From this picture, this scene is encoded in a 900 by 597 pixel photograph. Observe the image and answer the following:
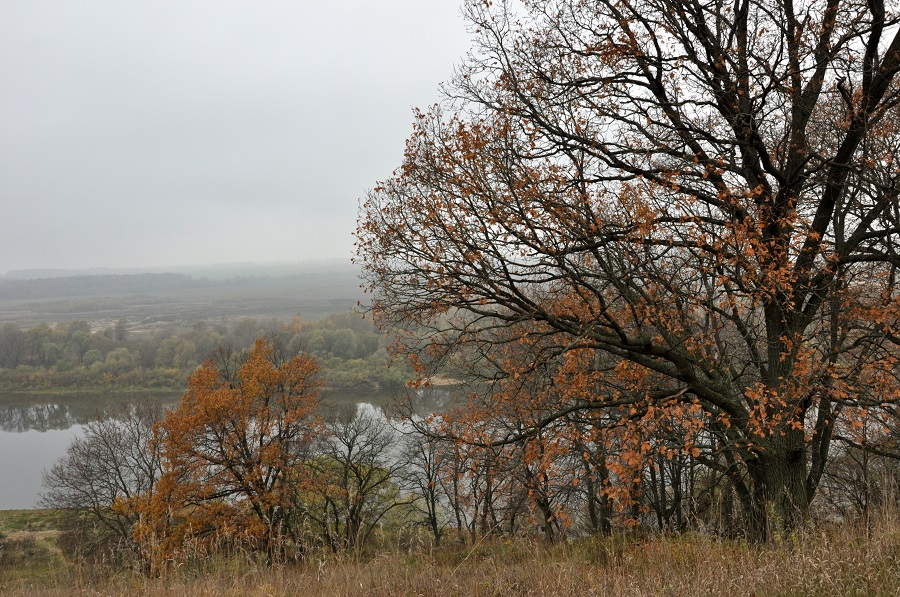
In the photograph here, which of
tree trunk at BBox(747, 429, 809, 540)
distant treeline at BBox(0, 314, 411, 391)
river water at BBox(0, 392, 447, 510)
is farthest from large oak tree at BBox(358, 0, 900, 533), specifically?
distant treeline at BBox(0, 314, 411, 391)


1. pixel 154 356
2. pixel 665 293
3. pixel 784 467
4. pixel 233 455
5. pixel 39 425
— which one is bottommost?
pixel 39 425

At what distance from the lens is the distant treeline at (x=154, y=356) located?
4656 centimetres

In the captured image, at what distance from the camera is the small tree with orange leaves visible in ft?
49.9

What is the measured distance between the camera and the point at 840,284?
21.6 feet

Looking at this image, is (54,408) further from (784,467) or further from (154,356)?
(784,467)

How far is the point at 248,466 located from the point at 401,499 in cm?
1078

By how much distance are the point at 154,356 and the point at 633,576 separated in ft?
233

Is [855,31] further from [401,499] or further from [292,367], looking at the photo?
[401,499]

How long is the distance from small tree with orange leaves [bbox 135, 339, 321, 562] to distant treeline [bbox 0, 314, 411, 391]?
23.3m

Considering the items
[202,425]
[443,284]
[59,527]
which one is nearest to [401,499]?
[202,425]

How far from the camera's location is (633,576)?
146 inches

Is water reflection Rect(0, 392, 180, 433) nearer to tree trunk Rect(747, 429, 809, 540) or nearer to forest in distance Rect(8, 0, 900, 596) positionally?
forest in distance Rect(8, 0, 900, 596)

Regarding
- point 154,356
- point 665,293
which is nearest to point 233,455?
A: point 665,293

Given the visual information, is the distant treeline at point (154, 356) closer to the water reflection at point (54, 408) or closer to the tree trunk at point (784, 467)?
the water reflection at point (54, 408)
